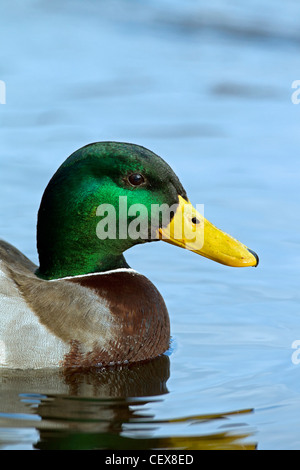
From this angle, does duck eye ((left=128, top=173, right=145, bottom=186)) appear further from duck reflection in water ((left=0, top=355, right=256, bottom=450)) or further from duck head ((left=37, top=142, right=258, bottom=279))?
duck reflection in water ((left=0, top=355, right=256, bottom=450))

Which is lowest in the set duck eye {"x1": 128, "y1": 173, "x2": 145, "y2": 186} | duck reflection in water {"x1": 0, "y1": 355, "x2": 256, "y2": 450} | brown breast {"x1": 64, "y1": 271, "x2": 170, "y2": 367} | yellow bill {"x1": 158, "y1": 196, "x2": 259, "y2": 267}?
duck reflection in water {"x1": 0, "y1": 355, "x2": 256, "y2": 450}

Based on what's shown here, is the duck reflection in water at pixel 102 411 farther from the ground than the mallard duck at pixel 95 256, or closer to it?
closer to it

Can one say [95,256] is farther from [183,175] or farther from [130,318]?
[183,175]

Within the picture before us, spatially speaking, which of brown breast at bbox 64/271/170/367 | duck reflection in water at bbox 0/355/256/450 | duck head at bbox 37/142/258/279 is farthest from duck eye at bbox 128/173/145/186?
duck reflection in water at bbox 0/355/256/450

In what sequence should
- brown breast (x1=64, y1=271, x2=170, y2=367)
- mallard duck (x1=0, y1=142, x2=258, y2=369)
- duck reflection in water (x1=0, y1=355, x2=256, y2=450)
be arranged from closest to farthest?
duck reflection in water (x1=0, y1=355, x2=256, y2=450) < mallard duck (x1=0, y1=142, x2=258, y2=369) < brown breast (x1=64, y1=271, x2=170, y2=367)

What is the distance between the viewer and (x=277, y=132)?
1112 centimetres

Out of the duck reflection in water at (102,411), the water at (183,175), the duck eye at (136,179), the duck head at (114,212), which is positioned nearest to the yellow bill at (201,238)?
the duck head at (114,212)

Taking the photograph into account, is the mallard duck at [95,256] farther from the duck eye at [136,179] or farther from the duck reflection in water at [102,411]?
the duck reflection in water at [102,411]

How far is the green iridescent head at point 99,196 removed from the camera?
24.8 ft

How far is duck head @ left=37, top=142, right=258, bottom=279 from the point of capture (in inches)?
298

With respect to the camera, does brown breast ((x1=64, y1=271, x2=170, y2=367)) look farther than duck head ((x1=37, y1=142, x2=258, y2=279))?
Yes

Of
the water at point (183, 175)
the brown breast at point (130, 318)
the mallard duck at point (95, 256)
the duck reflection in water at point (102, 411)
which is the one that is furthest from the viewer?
the brown breast at point (130, 318)
